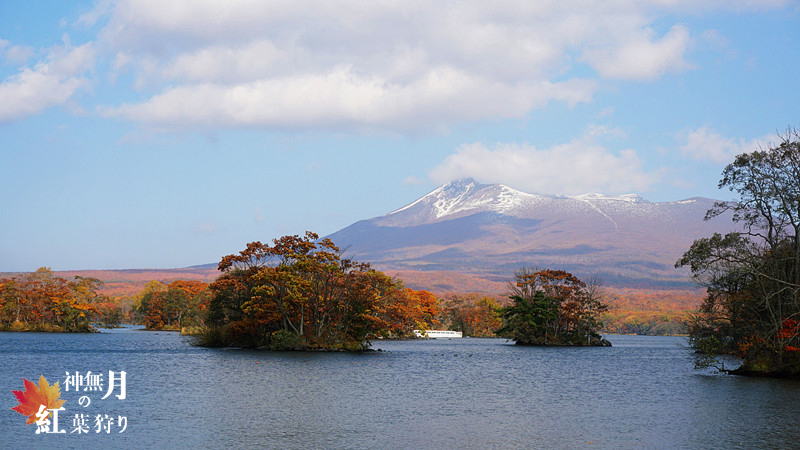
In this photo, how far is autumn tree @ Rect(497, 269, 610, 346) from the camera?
96500 mm

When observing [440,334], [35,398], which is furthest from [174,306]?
[35,398]

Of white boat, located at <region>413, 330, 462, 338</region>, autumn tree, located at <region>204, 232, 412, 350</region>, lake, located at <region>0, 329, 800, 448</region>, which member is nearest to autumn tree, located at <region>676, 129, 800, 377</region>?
lake, located at <region>0, 329, 800, 448</region>

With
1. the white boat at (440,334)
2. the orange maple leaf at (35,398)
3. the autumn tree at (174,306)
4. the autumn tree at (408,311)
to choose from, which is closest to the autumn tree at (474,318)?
the white boat at (440,334)

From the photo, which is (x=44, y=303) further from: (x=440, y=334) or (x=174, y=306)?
(x=440, y=334)

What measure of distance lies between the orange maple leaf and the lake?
0.46 meters

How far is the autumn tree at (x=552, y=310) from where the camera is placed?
96500 mm

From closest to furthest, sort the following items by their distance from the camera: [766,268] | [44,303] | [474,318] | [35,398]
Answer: [35,398] → [766,268] → [44,303] → [474,318]

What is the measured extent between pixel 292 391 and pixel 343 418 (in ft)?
29.8

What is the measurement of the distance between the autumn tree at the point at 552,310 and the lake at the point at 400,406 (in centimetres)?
3849

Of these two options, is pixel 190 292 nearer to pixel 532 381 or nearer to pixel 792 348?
pixel 532 381

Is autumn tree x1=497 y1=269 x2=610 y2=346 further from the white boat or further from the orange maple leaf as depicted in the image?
the orange maple leaf

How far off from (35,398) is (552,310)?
247 feet

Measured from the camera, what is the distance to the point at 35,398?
30.4 m

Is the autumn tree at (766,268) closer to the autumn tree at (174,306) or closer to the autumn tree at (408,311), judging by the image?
the autumn tree at (408,311)
